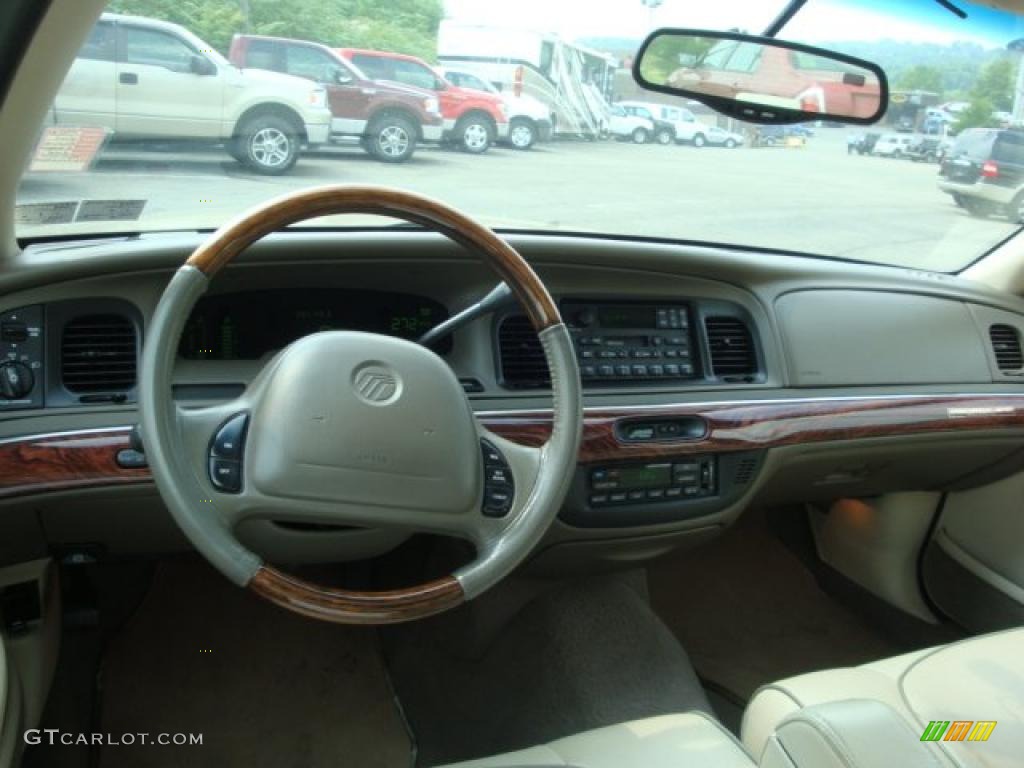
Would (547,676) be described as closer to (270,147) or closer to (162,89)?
(270,147)

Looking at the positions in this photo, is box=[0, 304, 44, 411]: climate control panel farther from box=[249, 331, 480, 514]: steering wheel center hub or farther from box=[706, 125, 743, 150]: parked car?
box=[706, 125, 743, 150]: parked car

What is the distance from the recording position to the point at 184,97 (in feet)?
6.36

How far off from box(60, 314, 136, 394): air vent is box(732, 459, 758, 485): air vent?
4.60 ft

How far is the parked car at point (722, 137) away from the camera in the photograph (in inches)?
102

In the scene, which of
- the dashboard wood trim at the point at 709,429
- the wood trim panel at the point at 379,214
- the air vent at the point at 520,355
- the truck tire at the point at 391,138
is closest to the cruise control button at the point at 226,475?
the wood trim panel at the point at 379,214

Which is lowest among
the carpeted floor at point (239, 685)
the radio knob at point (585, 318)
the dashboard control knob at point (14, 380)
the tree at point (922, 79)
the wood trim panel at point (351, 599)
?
the carpeted floor at point (239, 685)

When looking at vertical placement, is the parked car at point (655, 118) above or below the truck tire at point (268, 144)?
above

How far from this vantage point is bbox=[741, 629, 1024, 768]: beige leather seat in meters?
1.50

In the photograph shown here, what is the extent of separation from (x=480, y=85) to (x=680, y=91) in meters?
0.48

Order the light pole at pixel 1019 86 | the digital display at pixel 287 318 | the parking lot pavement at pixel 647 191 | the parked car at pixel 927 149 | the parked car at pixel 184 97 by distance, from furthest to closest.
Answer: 1. the parked car at pixel 927 149
2. the light pole at pixel 1019 86
3. the parking lot pavement at pixel 647 191
4. the digital display at pixel 287 318
5. the parked car at pixel 184 97

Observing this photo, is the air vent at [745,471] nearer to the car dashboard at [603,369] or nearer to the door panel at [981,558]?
the car dashboard at [603,369]

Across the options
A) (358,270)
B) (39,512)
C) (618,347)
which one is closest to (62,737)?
(39,512)

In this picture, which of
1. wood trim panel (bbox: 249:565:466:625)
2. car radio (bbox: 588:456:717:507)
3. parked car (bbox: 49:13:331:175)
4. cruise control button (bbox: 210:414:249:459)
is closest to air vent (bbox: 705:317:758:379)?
car radio (bbox: 588:456:717:507)

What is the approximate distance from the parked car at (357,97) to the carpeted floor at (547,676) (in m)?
1.25
